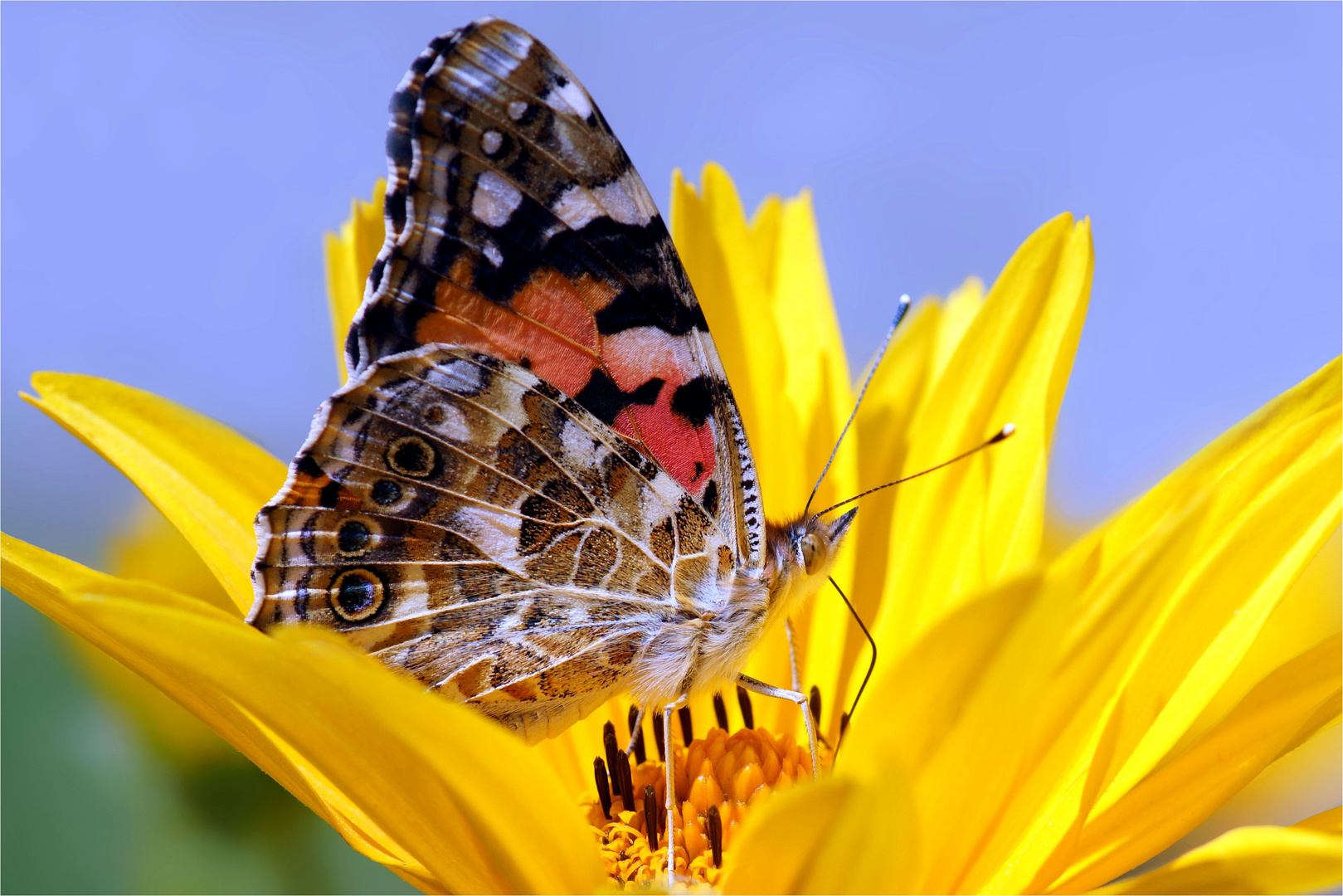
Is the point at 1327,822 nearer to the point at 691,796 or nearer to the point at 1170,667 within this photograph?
the point at 1170,667

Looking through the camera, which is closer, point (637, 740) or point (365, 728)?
point (365, 728)

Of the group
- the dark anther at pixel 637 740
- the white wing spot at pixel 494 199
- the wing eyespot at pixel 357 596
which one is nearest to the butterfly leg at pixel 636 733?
the dark anther at pixel 637 740

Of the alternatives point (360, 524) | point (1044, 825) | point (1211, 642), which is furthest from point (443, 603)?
point (1211, 642)

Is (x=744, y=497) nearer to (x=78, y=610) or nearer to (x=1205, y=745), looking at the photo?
(x=1205, y=745)

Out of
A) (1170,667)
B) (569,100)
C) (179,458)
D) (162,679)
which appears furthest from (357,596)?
(1170,667)

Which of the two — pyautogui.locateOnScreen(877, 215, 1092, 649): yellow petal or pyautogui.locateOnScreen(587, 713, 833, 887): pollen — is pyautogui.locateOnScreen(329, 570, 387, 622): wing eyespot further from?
pyautogui.locateOnScreen(877, 215, 1092, 649): yellow petal

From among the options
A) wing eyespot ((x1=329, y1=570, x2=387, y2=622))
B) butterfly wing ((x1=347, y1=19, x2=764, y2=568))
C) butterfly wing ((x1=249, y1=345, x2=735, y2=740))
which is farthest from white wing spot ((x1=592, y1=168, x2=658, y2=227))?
wing eyespot ((x1=329, y1=570, x2=387, y2=622))
